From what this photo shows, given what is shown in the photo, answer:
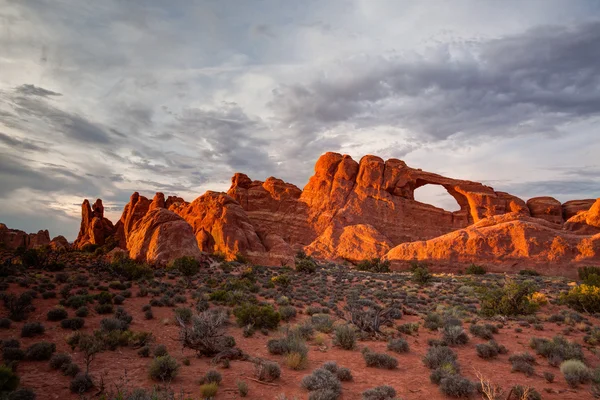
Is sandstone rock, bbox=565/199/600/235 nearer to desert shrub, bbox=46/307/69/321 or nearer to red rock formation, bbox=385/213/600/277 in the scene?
red rock formation, bbox=385/213/600/277

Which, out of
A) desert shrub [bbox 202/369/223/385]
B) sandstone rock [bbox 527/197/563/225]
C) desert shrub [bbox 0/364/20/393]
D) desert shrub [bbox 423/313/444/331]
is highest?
sandstone rock [bbox 527/197/563/225]

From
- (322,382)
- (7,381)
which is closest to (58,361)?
(7,381)

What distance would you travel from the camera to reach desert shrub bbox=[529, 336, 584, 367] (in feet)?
31.1

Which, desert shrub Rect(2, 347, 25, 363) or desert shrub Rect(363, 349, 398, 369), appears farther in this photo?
desert shrub Rect(363, 349, 398, 369)

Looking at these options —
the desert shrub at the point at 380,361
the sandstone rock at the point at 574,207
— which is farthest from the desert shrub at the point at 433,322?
the sandstone rock at the point at 574,207

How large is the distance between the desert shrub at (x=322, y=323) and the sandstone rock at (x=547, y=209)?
5692 centimetres

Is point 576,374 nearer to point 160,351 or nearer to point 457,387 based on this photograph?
point 457,387

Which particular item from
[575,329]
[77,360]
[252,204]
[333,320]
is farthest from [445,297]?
[252,204]

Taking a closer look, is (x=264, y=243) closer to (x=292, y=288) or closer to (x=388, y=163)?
(x=292, y=288)

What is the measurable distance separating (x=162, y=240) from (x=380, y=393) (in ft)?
91.1

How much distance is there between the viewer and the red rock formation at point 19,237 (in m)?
65.0

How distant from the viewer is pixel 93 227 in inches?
2571

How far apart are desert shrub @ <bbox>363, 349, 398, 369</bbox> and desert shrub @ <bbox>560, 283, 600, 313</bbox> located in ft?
44.2

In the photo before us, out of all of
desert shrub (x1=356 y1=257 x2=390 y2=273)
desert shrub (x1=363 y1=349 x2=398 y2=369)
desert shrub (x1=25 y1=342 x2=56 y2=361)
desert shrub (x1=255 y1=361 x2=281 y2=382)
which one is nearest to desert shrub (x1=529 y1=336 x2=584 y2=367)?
desert shrub (x1=363 y1=349 x2=398 y2=369)
